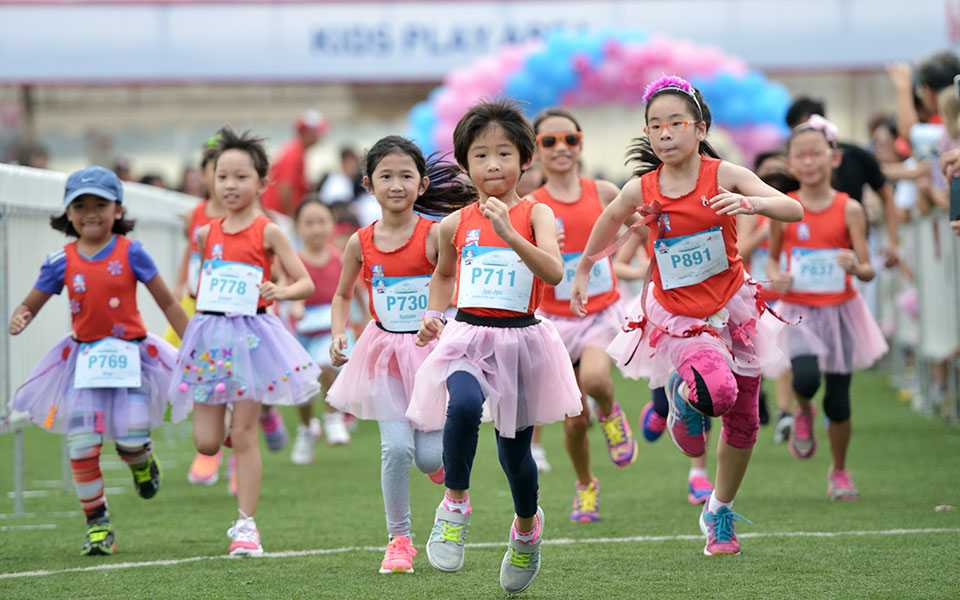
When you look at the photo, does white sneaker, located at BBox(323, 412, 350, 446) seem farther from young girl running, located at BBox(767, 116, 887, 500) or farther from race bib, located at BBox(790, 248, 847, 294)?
race bib, located at BBox(790, 248, 847, 294)

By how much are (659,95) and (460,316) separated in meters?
1.36

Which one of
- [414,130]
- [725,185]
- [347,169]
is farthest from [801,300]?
[414,130]

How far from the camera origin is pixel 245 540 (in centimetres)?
592

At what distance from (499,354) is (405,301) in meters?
1.01

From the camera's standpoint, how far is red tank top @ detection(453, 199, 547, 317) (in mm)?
4977

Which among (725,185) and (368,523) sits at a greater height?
(725,185)

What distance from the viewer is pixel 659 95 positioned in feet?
18.0

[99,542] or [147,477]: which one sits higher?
Answer: [147,477]

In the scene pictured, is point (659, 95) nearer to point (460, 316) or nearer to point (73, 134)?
point (460, 316)

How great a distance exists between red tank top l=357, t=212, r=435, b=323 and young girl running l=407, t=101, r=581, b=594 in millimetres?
652

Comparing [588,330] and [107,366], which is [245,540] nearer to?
[107,366]

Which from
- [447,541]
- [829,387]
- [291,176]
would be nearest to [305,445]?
[829,387]

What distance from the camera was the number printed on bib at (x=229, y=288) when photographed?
6.40m

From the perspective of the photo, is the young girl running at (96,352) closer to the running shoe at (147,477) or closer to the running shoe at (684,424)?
the running shoe at (147,477)
